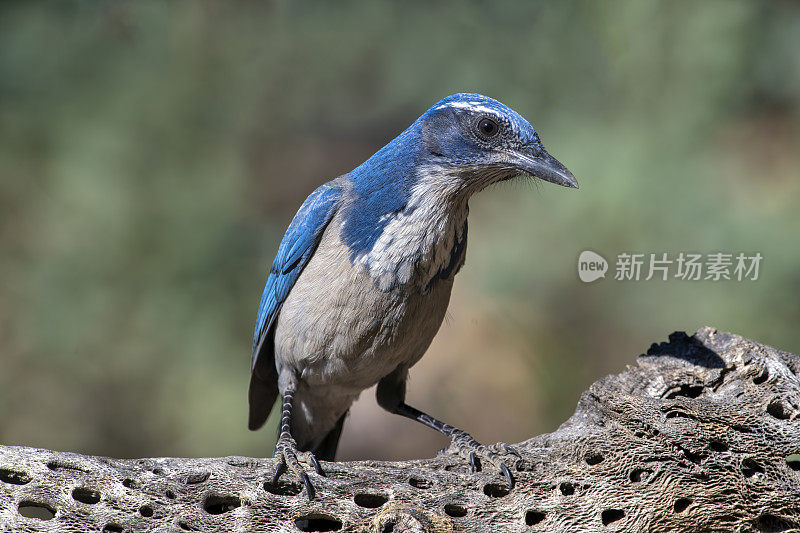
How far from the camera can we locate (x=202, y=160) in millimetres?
7832

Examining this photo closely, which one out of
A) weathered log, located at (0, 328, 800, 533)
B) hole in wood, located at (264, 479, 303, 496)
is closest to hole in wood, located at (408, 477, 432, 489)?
weathered log, located at (0, 328, 800, 533)

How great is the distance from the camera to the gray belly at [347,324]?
4309 mm

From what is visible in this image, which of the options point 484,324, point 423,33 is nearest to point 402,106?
point 423,33

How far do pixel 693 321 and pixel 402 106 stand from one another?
11.7 feet

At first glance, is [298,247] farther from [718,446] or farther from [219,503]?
[718,446]

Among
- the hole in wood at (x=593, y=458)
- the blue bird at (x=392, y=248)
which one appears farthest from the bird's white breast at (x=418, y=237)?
the hole in wood at (x=593, y=458)

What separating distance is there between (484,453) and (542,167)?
57.9 inches

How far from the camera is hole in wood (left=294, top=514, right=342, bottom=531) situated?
3.53m

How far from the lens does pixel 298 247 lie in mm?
4660

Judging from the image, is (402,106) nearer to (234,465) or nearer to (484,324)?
(484,324)

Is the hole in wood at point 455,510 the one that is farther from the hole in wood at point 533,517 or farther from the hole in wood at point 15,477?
the hole in wood at point 15,477

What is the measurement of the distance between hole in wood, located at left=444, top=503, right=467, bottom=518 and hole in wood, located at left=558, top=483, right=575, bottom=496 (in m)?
0.47

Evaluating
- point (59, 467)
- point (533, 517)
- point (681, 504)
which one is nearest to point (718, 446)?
point (681, 504)
